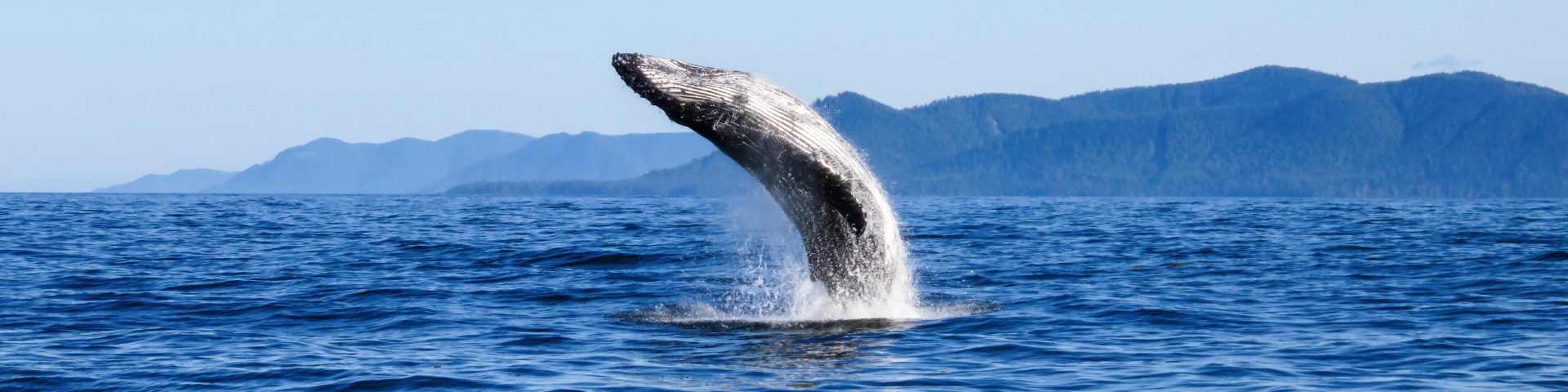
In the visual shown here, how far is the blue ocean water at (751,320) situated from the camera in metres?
12.0

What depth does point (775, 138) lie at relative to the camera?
1265 cm

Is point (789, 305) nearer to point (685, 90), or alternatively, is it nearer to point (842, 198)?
point (842, 198)

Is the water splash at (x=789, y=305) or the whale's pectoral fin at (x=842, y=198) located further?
the water splash at (x=789, y=305)

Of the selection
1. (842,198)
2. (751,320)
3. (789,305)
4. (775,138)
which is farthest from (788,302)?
(775,138)

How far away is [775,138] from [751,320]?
403 centimetres

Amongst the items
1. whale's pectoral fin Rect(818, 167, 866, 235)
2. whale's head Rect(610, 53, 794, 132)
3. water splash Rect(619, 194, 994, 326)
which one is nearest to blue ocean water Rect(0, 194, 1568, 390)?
water splash Rect(619, 194, 994, 326)

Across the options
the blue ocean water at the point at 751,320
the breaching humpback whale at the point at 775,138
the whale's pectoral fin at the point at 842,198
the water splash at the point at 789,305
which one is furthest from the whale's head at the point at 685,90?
the water splash at the point at 789,305

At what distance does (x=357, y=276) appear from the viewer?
74.6ft

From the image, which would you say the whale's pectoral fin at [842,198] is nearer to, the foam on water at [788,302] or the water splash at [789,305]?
the foam on water at [788,302]

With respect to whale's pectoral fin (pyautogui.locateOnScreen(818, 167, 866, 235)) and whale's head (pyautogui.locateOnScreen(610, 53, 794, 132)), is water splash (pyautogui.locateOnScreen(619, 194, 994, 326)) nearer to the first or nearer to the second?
whale's pectoral fin (pyautogui.locateOnScreen(818, 167, 866, 235))

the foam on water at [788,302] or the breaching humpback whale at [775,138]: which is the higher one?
the breaching humpback whale at [775,138]

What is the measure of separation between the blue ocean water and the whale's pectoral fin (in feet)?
4.00

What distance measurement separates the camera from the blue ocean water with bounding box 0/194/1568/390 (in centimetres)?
1198

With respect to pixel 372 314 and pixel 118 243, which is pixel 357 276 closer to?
pixel 372 314
